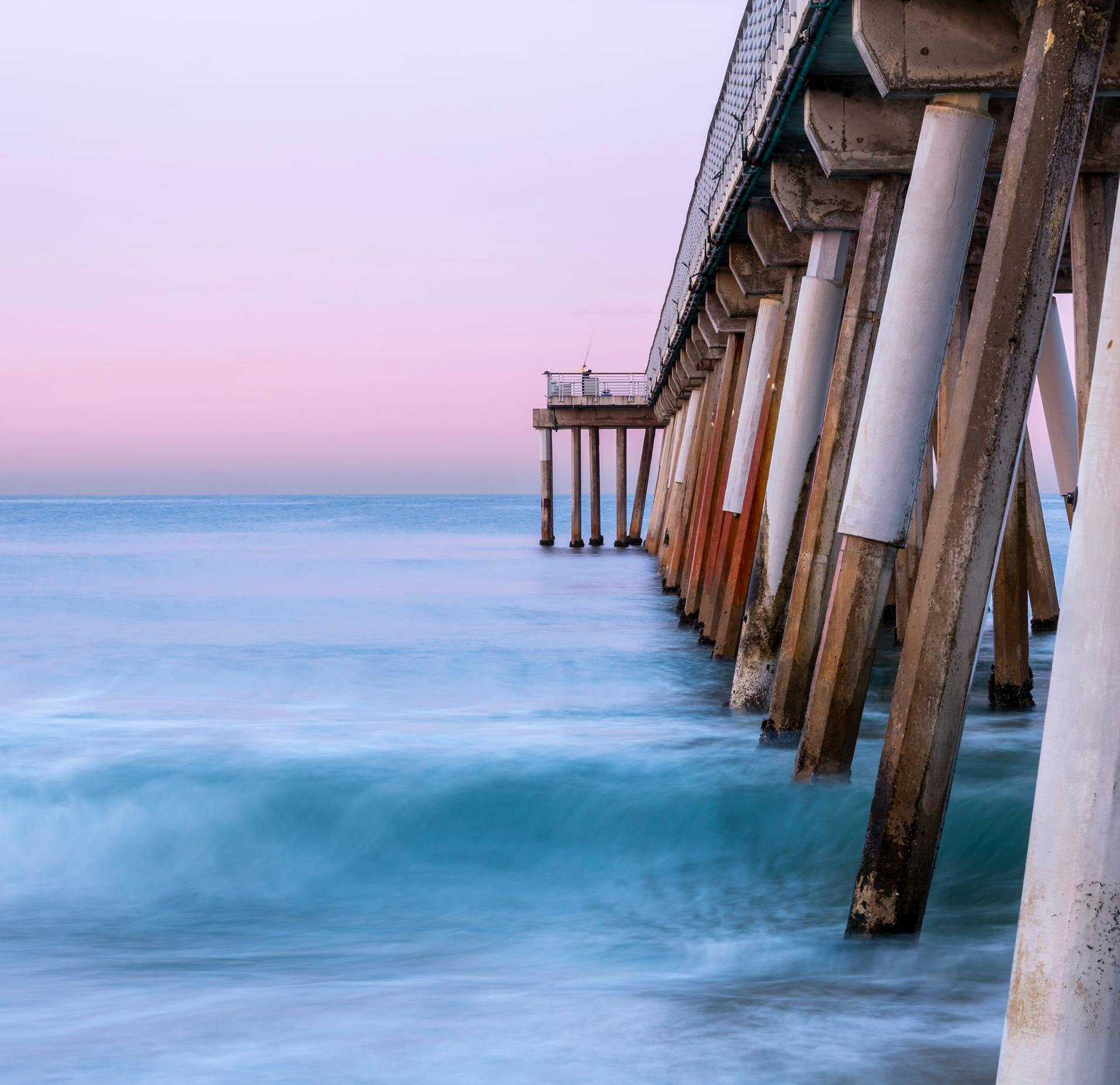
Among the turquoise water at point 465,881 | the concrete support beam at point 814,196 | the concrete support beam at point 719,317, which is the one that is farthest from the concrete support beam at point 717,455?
the concrete support beam at point 814,196

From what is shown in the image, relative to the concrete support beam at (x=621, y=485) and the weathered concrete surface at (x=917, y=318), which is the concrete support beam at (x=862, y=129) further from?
the concrete support beam at (x=621, y=485)

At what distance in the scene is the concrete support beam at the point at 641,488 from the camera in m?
29.3

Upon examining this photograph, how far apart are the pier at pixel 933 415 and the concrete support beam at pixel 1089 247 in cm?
1

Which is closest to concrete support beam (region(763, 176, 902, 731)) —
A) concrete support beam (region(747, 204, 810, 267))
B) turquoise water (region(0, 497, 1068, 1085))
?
turquoise water (region(0, 497, 1068, 1085))

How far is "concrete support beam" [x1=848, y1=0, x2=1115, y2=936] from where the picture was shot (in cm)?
346

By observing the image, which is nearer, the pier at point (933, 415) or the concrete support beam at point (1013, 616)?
the pier at point (933, 415)

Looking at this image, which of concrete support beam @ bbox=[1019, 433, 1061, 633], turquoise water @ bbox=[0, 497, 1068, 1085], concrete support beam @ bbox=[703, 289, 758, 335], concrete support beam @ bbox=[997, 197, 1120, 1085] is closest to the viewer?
concrete support beam @ bbox=[997, 197, 1120, 1085]

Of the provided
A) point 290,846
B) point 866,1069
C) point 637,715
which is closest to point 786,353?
point 637,715

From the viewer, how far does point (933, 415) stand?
237 inches

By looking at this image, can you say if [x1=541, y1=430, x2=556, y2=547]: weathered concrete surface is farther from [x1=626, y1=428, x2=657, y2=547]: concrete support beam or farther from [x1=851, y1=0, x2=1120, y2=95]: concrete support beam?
[x1=851, y1=0, x2=1120, y2=95]: concrete support beam

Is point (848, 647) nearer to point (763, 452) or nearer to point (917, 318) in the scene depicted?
point (917, 318)

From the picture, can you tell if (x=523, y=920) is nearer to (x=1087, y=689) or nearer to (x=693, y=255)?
(x=1087, y=689)

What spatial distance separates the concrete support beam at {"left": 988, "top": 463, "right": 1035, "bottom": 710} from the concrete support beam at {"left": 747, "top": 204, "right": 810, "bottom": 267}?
184 centimetres

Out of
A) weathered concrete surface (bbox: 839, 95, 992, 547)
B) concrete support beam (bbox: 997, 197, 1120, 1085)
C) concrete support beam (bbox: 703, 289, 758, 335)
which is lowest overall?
concrete support beam (bbox: 997, 197, 1120, 1085)
